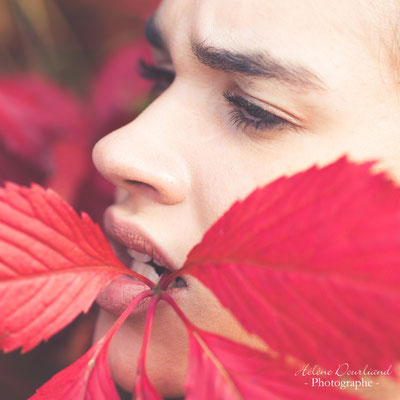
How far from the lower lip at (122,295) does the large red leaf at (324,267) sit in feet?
0.74

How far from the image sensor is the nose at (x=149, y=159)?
53 cm

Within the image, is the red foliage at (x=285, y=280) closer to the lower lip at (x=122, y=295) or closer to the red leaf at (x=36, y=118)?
the lower lip at (x=122, y=295)

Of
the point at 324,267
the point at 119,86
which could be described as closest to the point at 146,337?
the point at 324,267

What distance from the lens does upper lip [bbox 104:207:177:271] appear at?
1.81 feet

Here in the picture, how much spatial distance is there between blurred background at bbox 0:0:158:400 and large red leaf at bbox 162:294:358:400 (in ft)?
1.78

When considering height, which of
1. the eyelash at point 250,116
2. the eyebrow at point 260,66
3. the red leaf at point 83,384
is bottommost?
the red leaf at point 83,384

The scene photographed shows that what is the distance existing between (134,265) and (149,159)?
19 centimetres

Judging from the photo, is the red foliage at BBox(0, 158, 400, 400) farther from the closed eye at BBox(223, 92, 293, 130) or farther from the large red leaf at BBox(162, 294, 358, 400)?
the closed eye at BBox(223, 92, 293, 130)

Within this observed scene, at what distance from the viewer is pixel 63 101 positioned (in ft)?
3.35

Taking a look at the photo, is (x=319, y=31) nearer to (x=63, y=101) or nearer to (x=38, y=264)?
(x=38, y=264)

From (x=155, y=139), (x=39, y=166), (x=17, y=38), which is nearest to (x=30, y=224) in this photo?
(x=155, y=139)

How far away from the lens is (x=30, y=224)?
0.43m

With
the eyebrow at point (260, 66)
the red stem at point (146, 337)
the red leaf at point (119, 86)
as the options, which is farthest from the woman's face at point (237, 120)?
the red leaf at point (119, 86)

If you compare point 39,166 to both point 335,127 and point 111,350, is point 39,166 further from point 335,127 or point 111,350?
point 335,127
